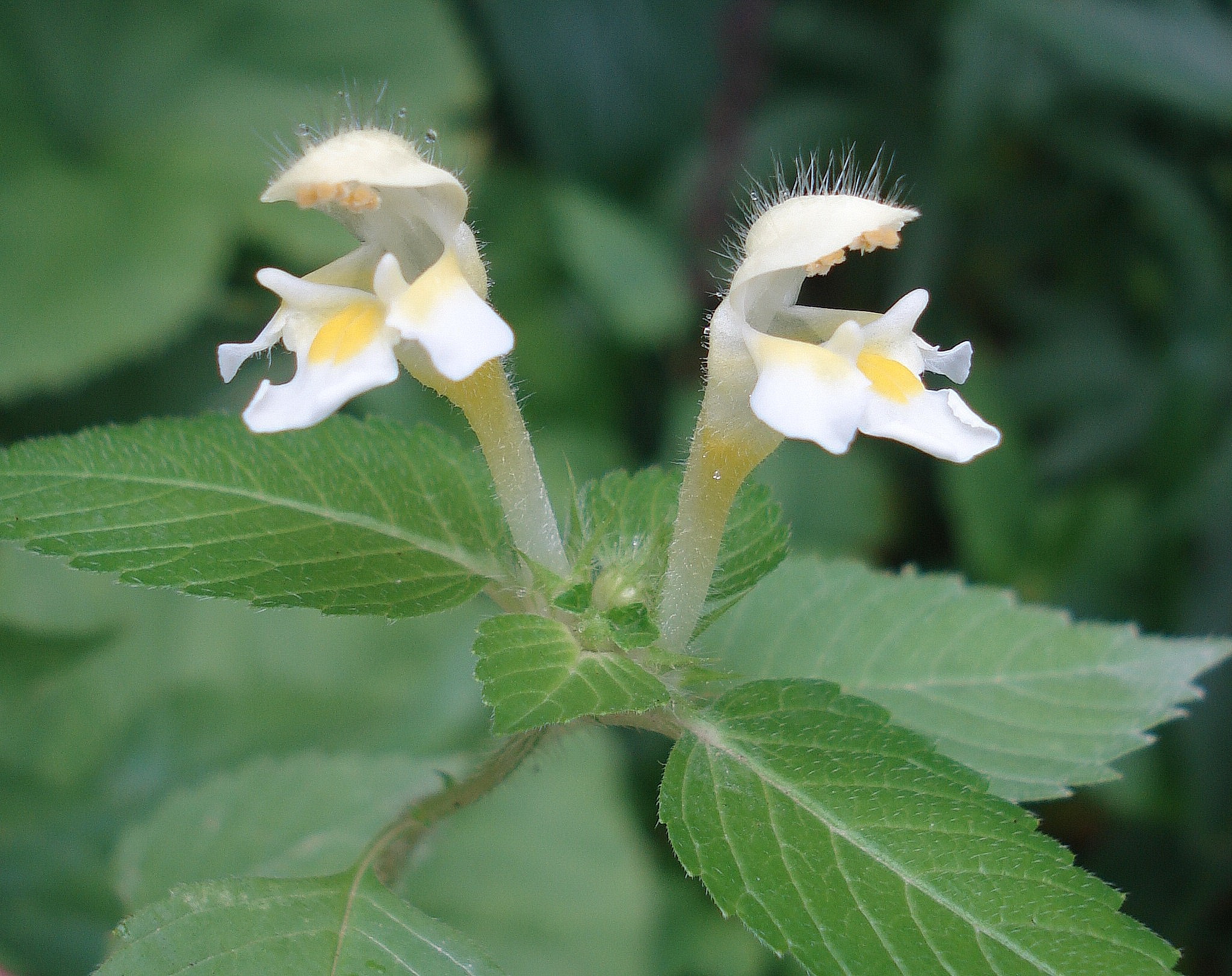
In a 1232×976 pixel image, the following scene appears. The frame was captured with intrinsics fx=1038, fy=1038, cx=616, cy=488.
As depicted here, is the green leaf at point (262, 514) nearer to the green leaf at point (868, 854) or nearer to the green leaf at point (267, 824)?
the green leaf at point (868, 854)

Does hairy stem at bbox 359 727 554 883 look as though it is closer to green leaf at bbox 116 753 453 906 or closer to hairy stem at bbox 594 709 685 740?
hairy stem at bbox 594 709 685 740

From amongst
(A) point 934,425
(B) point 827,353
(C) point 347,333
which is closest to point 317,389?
(C) point 347,333

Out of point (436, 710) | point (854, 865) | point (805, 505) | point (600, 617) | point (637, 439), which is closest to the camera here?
point (854, 865)

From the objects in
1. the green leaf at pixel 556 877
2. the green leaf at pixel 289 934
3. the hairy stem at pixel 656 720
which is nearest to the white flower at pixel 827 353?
the hairy stem at pixel 656 720

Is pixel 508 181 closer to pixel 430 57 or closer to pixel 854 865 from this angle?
pixel 430 57

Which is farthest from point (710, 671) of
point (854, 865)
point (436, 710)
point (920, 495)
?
point (920, 495)

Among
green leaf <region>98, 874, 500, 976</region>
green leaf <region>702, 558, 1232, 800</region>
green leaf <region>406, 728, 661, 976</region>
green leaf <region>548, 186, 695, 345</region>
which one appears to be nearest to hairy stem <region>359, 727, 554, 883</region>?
green leaf <region>98, 874, 500, 976</region>

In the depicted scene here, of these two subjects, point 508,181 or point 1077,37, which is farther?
point 508,181
